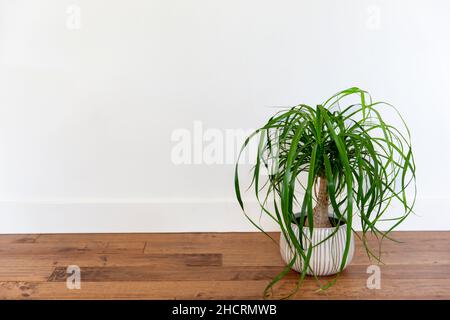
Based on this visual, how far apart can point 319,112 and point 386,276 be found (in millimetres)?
659

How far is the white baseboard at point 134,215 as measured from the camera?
7.45 feet

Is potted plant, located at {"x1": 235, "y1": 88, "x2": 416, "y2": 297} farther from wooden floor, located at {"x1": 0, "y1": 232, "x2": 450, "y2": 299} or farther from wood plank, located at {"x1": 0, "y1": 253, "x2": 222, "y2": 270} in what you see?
wood plank, located at {"x1": 0, "y1": 253, "x2": 222, "y2": 270}

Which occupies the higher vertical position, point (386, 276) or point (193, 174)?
point (193, 174)

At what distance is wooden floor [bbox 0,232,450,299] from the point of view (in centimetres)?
178

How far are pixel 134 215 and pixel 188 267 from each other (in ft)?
1.43

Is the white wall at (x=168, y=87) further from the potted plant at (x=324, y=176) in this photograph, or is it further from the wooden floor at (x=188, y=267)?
the potted plant at (x=324, y=176)

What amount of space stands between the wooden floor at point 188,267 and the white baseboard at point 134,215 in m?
0.04

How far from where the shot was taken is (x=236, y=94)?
2232 millimetres

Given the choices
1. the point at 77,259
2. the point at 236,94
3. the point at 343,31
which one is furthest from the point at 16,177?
the point at 343,31

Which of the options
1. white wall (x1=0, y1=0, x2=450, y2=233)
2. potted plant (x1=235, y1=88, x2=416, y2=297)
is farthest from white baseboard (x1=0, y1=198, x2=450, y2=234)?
potted plant (x1=235, y1=88, x2=416, y2=297)

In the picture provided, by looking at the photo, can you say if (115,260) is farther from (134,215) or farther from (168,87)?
(168,87)

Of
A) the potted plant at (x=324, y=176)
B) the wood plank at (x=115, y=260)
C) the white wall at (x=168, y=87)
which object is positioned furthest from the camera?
the white wall at (x=168, y=87)

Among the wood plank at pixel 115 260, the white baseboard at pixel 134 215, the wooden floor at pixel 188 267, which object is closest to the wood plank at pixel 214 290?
the wooden floor at pixel 188 267

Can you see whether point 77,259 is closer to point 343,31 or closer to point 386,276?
point 386,276
